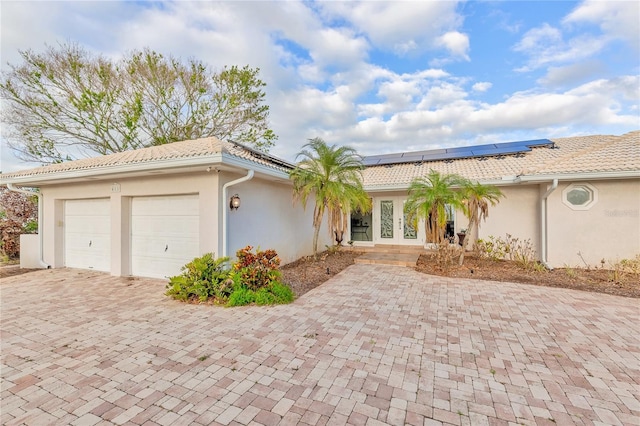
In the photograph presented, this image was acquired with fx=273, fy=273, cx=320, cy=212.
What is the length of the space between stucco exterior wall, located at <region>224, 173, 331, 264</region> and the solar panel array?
6.14 m

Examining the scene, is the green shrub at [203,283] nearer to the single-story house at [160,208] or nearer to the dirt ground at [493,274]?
the single-story house at [160,208]

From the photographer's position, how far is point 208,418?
259 centimetres

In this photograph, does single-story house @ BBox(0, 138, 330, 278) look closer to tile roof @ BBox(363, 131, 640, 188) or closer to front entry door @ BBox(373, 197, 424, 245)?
front entry door @ BBox(373, 197, 424, 245)

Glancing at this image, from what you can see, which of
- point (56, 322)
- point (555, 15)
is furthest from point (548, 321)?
point (555, 15)

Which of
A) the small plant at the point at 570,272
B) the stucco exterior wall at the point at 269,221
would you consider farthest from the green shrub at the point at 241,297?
the small plant at the point at 570,272

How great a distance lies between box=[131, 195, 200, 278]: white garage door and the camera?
25.1ft

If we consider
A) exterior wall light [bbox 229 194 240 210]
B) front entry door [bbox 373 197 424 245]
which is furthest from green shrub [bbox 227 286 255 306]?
front entry door [bbox 373 197 424 245]

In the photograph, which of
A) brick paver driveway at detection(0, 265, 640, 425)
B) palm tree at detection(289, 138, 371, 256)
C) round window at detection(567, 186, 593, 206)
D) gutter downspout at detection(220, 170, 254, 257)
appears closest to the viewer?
brick paver driveway at detection(0, 265, 640, 425)

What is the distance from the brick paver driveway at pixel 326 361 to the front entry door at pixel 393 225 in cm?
657

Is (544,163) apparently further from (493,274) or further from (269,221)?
(269,221)

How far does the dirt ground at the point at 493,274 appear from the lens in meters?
7.09

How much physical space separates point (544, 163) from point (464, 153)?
4.50m

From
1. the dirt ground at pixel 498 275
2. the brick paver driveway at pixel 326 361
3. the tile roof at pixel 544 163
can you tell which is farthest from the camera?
the tile roof at pixel 544 163

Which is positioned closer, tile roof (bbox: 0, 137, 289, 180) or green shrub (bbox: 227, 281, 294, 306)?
green shrub (bbox: 227, 281, 294, 306)
